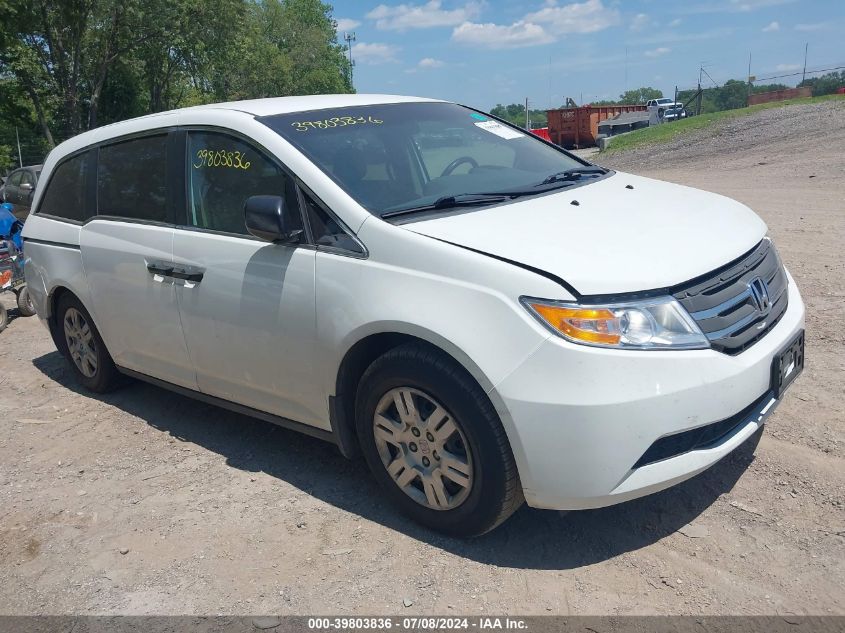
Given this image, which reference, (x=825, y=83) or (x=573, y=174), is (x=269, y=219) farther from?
(x=825, y=83)

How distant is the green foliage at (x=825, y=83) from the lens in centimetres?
4280

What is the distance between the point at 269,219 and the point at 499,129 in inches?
70.8

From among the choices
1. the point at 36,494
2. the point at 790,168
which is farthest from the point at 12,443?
the point at 790,168

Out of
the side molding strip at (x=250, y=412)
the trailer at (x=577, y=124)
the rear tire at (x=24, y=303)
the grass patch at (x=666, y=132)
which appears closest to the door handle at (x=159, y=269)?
the side molding strip at (x=250, y=412)

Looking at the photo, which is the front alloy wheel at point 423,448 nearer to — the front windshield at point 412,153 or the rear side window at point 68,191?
the front windshield at point 412,153

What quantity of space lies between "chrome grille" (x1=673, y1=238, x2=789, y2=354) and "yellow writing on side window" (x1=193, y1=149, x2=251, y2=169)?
2273 mm

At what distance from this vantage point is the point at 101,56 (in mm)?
31609

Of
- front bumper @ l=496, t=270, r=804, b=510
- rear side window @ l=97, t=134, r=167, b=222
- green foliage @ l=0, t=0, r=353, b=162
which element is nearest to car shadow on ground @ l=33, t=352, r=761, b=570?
front bumper @ l=496, t=270, r=804, b=510

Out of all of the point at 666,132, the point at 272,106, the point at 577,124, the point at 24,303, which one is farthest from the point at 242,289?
the point at 577,124

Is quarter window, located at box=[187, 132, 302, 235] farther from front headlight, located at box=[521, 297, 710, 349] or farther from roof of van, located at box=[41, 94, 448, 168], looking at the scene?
front headlight, located at box=[521, 297, 710, 349]

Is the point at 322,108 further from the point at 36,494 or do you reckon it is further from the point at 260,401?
the point at 36,494

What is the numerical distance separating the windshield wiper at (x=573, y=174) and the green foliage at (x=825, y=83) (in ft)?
145

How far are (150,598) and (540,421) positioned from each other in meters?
1.76

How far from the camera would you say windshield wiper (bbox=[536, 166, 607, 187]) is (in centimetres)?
406
